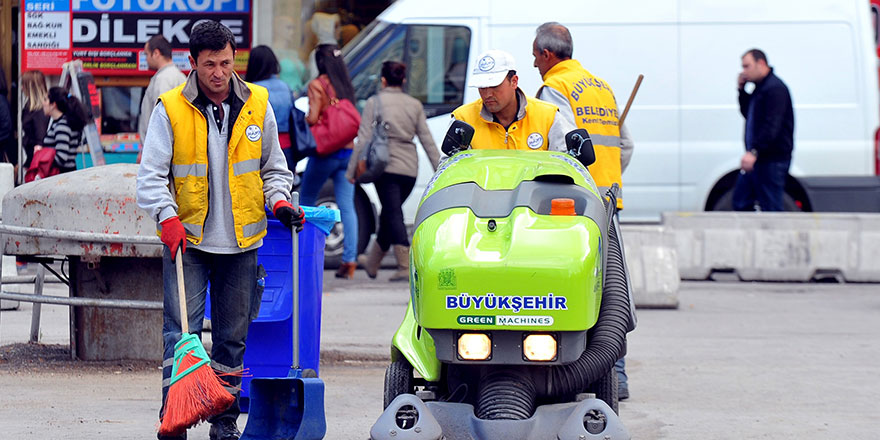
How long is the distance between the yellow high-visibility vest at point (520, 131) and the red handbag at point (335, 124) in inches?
223

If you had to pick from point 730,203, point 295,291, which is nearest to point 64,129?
point 730,203

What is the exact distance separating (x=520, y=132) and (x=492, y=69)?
12.1 inches

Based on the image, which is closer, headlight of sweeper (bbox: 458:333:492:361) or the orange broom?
headlight of sweeper (bbox: 458:333:492:361)

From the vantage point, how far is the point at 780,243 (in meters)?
12.6

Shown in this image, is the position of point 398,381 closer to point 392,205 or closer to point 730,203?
point 392,205

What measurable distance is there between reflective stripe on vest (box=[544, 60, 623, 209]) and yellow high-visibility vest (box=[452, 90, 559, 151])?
1102 millimetres

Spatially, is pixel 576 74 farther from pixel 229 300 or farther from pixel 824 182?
pixel 824 182

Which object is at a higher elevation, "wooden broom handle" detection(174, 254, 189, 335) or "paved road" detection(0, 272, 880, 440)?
"wooden broom handle" detection(174, 254, 189, 335)

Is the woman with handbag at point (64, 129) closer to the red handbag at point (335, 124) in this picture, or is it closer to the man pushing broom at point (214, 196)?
the red handbag at point (335, 124)

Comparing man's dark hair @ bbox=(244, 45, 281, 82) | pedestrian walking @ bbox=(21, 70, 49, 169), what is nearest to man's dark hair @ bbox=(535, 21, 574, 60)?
man's dark hair @ bbox=(244, 45, 281, 82)

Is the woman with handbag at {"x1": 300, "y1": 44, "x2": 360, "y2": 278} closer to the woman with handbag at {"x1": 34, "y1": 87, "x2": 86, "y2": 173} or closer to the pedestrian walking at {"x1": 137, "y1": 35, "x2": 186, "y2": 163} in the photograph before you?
the pedestrian walking at {"x1": 137, "y1": 35, "x2": 186, "y2": 163}

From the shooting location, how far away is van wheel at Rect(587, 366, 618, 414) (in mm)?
5219

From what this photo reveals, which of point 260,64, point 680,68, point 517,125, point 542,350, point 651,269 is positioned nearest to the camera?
point 542,350

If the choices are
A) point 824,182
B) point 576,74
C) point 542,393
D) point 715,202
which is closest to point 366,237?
point 715,202
